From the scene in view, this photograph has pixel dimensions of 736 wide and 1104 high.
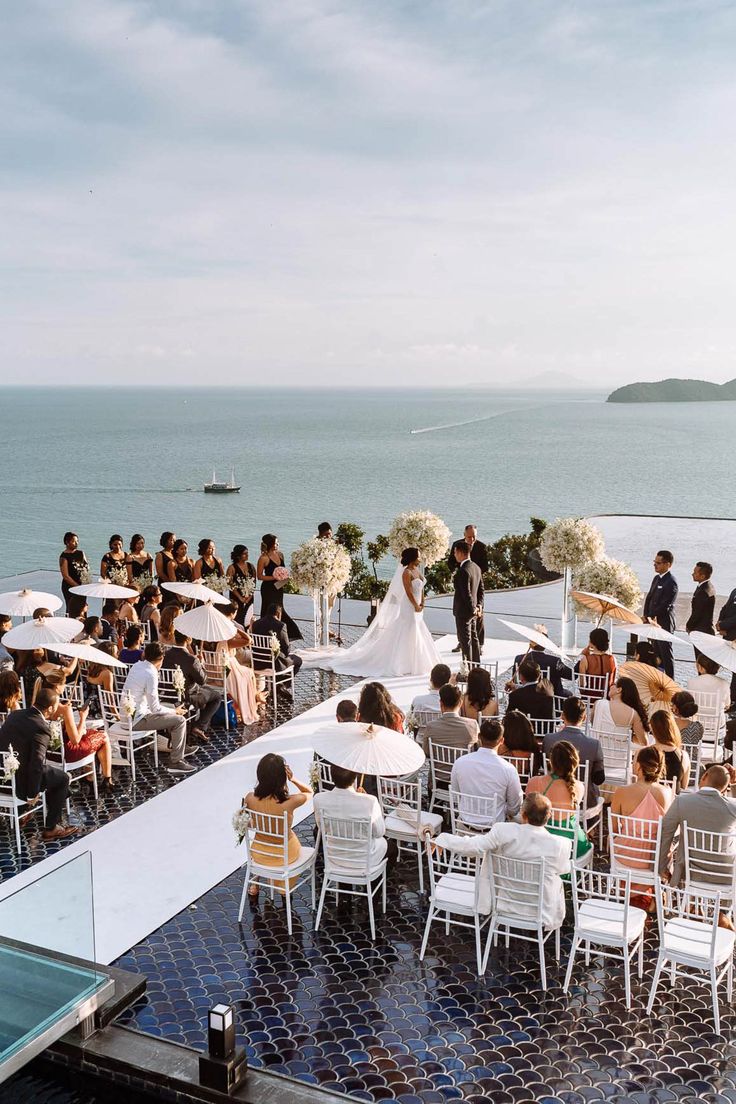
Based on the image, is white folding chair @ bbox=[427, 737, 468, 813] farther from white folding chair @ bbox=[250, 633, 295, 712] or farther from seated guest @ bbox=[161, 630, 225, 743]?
white folding chair @ bbox=[250, 633, 295, 712]

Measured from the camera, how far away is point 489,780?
7387 millimetres

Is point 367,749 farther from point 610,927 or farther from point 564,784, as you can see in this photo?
point 610,927

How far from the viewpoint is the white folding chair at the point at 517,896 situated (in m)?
6.39

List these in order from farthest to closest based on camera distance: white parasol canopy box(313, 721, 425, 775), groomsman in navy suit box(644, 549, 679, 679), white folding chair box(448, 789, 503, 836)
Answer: groomsman in navy suit box(644, 549, 679, 679) → white folding chair box(448, 789, 503, 836) → white parasol canopy box(313, 721, 425, 775)

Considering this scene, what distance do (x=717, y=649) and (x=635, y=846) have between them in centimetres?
312

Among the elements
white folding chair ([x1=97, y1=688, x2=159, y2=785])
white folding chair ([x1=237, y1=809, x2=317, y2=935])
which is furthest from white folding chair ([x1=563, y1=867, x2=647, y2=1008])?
white folding chair ([x1=97, y1=688, x2=159, y2=785])

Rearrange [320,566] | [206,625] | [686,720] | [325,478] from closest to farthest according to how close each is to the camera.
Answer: [686,720]
[206,625]
[320,566]
[325,478]

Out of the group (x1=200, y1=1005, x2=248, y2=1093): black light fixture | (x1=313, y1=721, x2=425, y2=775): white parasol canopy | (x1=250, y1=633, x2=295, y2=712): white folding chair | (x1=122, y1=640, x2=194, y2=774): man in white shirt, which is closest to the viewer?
(x1=200, y1=1005, x2=248, y2=1093): black light fixture

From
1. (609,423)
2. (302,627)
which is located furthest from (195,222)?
(609,423)

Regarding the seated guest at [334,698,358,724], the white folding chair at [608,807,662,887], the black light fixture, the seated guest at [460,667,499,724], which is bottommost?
the black light fixture

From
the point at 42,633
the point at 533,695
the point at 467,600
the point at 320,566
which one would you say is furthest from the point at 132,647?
the point at 467,600

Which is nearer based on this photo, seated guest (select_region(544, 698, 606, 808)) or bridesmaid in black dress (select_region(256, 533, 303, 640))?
seated guest (select_region(544, 698, 606, 808))

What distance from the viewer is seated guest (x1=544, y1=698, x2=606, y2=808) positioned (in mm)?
7906

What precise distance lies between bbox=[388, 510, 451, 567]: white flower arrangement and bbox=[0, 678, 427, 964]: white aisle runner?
4117 millimetres
